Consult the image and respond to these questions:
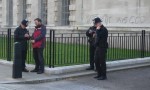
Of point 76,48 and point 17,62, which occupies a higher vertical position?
point 76,48

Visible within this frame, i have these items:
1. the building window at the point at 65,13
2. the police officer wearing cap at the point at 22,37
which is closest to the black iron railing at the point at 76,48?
the police officer wearing cap at the point at 22,37

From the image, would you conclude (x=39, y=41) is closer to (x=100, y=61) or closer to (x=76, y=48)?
(x=100, y=61)

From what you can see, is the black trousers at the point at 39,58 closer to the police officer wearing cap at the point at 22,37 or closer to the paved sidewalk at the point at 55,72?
the paved sidewalk at the point at 55,72

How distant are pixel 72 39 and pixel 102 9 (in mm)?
7675

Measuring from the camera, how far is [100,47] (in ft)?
41.4

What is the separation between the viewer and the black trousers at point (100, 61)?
41.5ft

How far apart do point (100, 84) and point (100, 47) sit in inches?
50.7

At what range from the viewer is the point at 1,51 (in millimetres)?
17859

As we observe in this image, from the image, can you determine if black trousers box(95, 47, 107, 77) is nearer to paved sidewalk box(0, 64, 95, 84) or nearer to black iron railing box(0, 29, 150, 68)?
paved sidewalk box(0, 64, 95, 84)

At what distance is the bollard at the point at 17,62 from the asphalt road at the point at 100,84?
2.70 ft

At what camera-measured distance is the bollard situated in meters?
12.2

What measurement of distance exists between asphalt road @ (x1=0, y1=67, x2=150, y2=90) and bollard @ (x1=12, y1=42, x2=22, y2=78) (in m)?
0.82

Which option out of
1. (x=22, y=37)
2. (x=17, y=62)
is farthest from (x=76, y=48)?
(x=17, y=62)

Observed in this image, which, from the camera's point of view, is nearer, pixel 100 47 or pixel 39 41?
pixel 100 47
